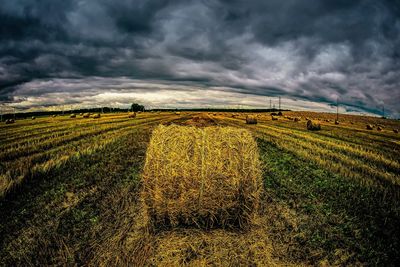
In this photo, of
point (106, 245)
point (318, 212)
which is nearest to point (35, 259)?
point (106, 245)

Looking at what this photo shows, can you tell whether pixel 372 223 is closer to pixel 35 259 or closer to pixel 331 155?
pixel 35 259

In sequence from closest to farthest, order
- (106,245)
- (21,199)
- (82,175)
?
(106,245)
(21,199)
(82,175)

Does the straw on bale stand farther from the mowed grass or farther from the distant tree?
the distant tree

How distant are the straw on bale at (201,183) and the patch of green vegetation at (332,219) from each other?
0.99 metres

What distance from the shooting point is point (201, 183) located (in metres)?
5.32

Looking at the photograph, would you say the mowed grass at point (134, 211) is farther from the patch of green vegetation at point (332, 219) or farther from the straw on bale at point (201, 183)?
the straw on bale at point (201, 183)

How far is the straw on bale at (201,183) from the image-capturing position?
5.34 metres

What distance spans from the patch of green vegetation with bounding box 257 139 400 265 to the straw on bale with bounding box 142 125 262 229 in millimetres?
994

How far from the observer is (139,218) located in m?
5.84

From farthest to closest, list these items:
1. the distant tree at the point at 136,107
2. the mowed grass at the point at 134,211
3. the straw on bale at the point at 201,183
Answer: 1. the distant tree at the point at 136,107
2. the straw on bale at the point at 201,183
3. the mowed grass at the point at 134,211

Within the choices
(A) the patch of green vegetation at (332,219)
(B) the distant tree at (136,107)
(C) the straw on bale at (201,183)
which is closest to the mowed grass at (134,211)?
(A) the patch of green vegetation at (332,219)

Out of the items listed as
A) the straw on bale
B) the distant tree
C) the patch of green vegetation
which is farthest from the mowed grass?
the distant tree

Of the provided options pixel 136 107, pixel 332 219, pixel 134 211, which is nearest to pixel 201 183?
pixel 134 211

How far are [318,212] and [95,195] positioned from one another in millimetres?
5724
